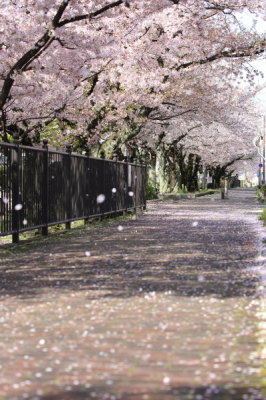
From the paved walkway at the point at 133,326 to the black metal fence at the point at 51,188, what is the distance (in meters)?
2.08

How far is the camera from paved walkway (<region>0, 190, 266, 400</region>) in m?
5.26

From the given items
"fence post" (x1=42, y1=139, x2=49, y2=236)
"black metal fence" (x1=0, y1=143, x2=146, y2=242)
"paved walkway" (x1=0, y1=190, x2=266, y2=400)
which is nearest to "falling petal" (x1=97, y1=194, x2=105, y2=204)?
"black metal fence" (x1=0, y1=143, x2=146, y2=242)

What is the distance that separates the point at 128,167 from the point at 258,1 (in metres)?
7.72

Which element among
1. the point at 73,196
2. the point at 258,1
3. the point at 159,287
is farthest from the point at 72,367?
the point at 258,1

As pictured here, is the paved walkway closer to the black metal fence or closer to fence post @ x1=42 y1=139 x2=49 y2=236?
the black metal fence

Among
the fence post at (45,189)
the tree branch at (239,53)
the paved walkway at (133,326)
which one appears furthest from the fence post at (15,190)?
the tree branch at (239,53)

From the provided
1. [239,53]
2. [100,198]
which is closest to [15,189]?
[100,198]

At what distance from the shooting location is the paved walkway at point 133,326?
5.26 metres

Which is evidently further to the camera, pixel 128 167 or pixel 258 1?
pixel 128 167

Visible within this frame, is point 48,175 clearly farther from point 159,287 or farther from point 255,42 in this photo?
point 255,42

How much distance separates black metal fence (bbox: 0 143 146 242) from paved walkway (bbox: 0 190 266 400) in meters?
2.08

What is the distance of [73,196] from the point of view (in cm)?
2083

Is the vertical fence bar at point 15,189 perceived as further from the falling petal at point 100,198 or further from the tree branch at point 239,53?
the tree branch at point 239,53

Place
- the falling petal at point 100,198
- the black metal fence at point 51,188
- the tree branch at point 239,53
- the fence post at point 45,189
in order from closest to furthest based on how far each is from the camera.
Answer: the black metal fence at point 51,188 → the fence post at point 45,189 → the falling petal at point 100,198 → the tree branch at point 239,53
